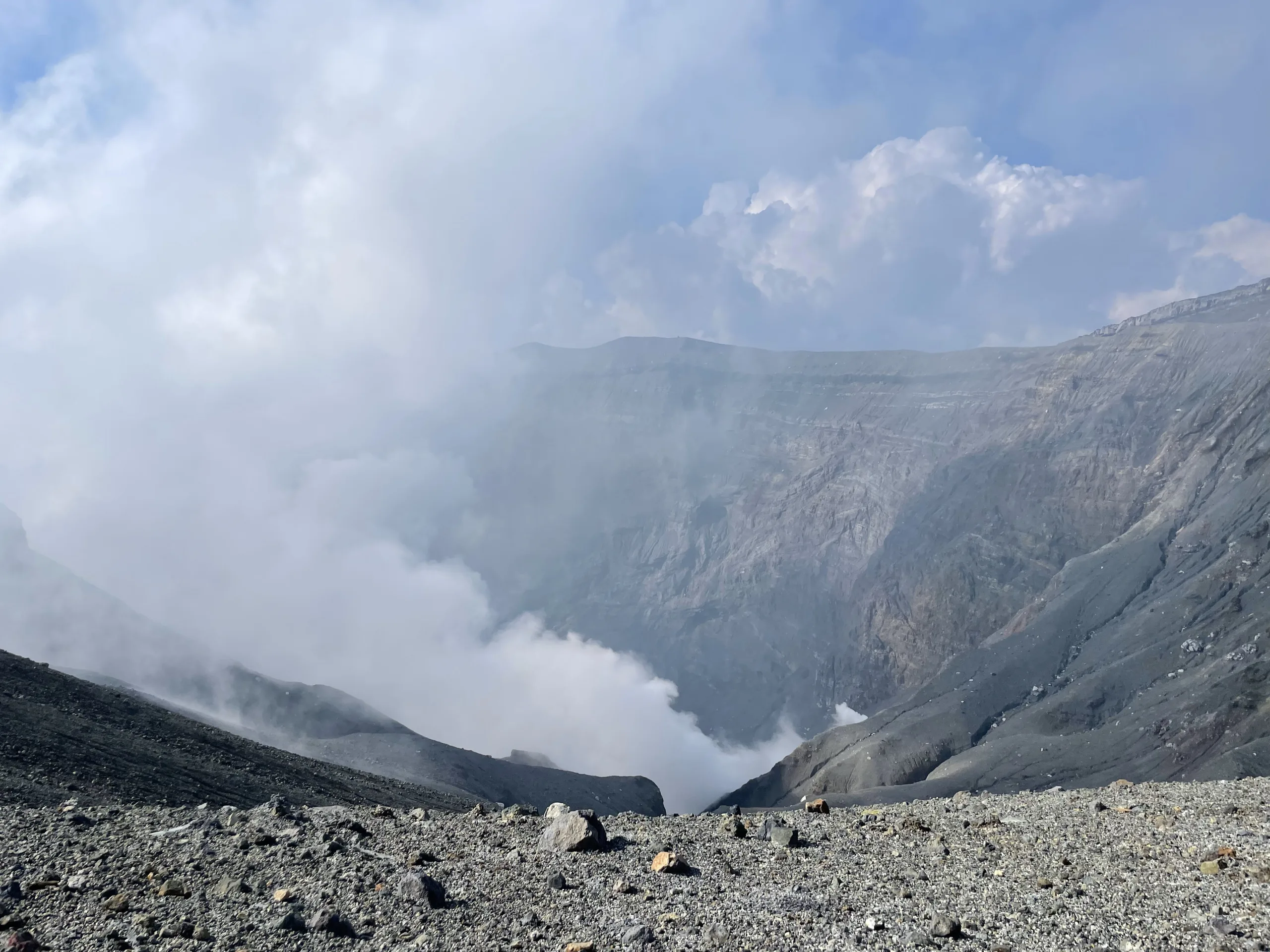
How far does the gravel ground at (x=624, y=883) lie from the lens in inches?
459

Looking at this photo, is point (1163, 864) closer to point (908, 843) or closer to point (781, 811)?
point (908, 843)

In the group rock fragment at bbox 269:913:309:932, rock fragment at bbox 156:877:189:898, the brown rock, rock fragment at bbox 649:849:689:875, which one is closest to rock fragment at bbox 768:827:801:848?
rock fragment at bbox 649:849:689:875

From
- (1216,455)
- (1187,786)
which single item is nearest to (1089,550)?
(1216,455)

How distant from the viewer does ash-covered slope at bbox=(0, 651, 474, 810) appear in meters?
22.1

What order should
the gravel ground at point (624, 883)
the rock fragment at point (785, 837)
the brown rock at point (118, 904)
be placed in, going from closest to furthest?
1. the gravel ground at point (624, 883)
2. the brown rock at point (118, 904)
3. the rock fragment at point (785, 837)

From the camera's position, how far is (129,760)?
26.6m

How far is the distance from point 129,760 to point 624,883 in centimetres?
1923

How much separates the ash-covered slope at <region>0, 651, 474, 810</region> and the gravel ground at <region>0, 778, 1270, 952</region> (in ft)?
16.5

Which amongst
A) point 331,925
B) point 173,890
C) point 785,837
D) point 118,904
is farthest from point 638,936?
point 118,904

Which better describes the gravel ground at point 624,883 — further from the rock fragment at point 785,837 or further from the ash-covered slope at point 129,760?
the ash-covered slope at point 129,760

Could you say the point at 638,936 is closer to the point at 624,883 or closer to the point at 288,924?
the point at 624,883

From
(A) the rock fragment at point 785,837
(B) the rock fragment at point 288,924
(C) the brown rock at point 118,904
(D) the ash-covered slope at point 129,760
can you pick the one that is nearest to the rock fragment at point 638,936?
(B) the rock fragment at point 288,924

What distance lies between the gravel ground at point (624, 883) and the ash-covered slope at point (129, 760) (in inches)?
198

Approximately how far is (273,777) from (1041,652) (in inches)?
4643
